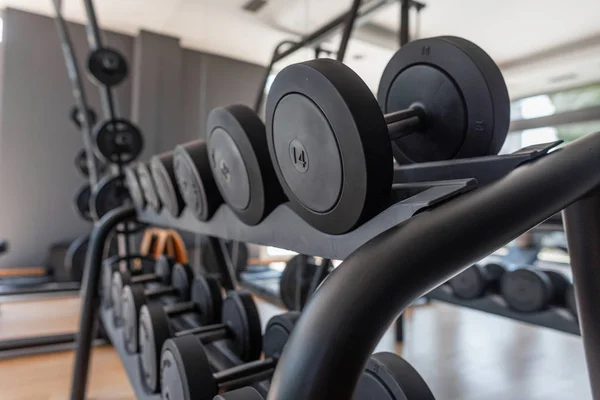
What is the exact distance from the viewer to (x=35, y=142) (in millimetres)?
3002

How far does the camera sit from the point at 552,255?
102 inches

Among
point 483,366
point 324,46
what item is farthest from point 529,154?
point 324,46

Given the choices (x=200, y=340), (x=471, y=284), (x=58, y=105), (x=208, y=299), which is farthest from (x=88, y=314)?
(x=58, y=105)

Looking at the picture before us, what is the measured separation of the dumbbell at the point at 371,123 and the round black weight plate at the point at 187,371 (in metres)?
0.36

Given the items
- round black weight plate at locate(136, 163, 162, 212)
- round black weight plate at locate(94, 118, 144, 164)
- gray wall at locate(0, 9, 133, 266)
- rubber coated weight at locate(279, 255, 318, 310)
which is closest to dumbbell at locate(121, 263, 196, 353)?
round black weight plate at locate(136, 163, 162, 212)

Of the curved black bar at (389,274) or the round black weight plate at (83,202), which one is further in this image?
the round black weight plate at (83,202)

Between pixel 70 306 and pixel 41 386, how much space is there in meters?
1.14

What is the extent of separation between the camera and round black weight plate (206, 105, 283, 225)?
54 cm

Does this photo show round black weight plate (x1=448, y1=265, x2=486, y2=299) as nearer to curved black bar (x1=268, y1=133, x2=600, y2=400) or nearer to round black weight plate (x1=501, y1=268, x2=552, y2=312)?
round black weight plate (x1=501, y1=268, x2=552, y2=312)

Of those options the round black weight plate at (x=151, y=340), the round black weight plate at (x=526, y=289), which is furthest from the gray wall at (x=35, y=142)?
the round black weight plate at (x=526, y=289)

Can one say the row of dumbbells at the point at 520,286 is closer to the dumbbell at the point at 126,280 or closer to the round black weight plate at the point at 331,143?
the dumbbell at the point at 126,280

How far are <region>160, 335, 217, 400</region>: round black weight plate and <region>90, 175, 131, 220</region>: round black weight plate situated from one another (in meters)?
1.10

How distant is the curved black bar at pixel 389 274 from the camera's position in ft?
0.84

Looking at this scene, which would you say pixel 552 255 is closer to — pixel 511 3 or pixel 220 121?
pixel 511 3
